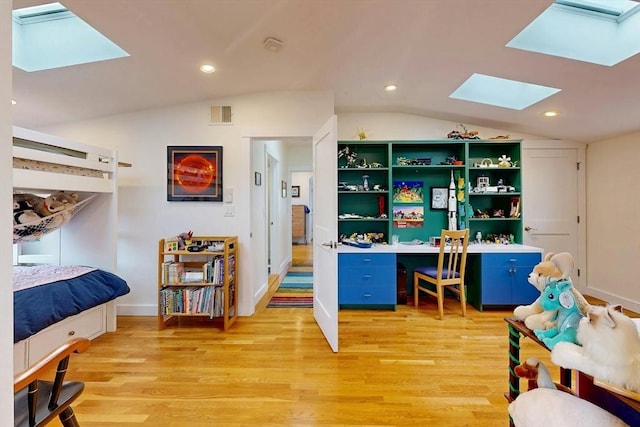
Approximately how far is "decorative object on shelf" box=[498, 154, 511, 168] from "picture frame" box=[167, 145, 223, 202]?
3387 mm

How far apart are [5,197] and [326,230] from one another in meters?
2.13

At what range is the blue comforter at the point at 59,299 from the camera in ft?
6.43

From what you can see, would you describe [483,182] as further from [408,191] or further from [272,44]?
[272,44]

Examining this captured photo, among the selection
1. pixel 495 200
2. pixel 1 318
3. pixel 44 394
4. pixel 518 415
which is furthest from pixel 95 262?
pixel 495 200

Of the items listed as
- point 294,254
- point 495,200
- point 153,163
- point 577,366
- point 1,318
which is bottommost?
point 294,254

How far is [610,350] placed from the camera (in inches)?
33.8

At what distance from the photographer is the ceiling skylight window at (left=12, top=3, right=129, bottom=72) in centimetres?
221

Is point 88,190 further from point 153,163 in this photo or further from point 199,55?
point 199,55

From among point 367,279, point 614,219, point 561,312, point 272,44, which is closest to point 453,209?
point 367,279

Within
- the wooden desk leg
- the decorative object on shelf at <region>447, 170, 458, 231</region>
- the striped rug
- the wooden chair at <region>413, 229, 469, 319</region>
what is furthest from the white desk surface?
the wooden desk leg

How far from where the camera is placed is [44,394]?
→ 122 cm

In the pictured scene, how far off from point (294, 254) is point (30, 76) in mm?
5589

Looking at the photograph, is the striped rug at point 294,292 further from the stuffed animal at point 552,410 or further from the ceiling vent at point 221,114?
the stuffed animal at point 552,410

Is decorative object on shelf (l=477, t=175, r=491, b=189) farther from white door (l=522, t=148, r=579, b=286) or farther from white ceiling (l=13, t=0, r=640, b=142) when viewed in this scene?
white ceiling (l=13, t=0, r=640, b=142)
